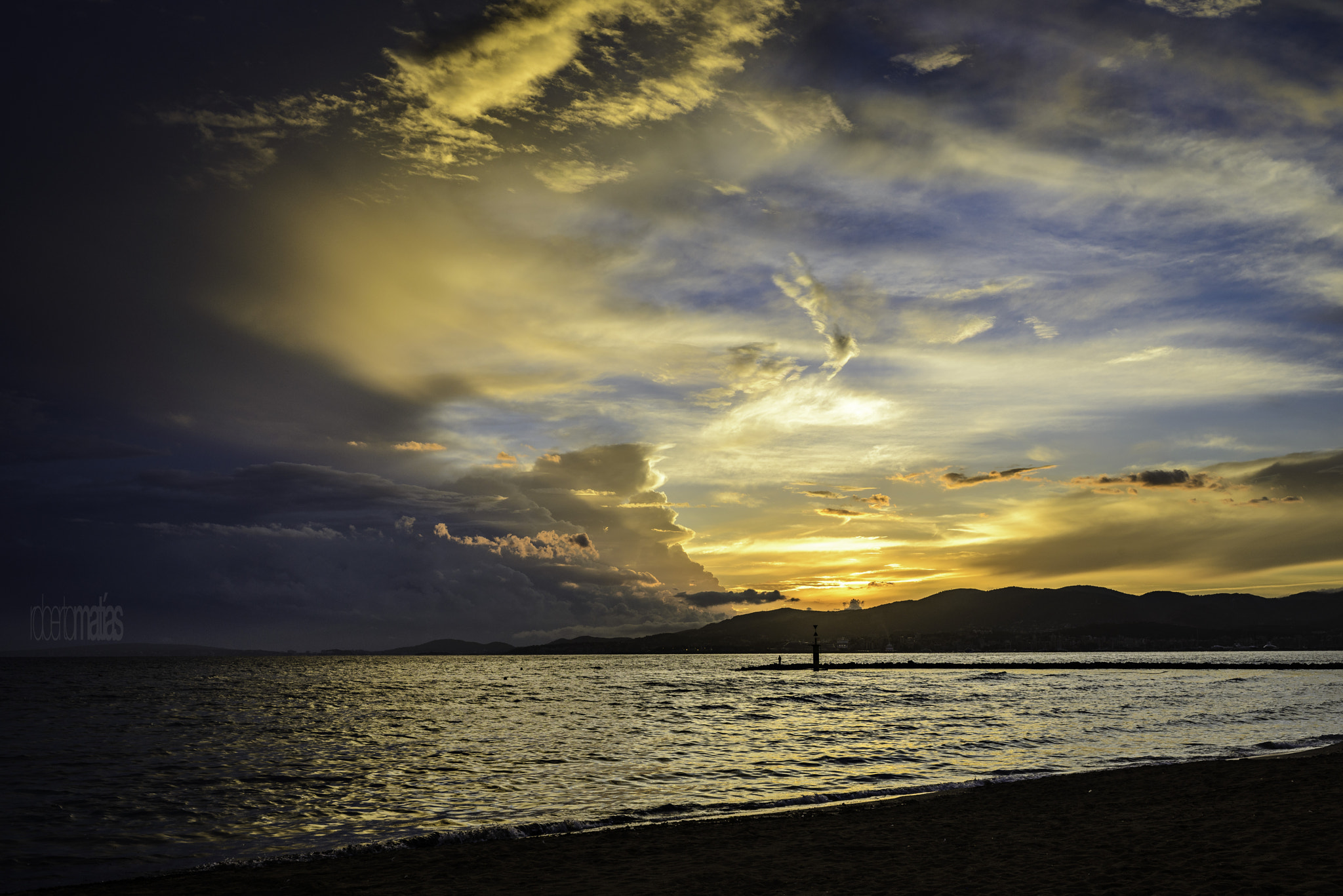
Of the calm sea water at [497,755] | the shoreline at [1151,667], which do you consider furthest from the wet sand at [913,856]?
the shoreline at [1151,667]

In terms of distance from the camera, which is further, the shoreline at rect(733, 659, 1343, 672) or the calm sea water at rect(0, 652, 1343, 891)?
the shoreline at rect(733, 659, 1343, 672)

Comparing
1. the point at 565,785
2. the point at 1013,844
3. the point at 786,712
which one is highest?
the point at 1013,844

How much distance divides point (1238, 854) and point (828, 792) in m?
12.6

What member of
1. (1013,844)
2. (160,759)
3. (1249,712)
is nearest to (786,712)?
(1249,712)

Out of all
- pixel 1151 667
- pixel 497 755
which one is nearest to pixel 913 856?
pixel 497 755

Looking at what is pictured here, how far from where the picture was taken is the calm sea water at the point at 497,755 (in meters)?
21.4

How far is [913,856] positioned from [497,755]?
24.4m

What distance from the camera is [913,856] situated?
1555 cm

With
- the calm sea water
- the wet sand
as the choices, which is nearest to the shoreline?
the calm sea water

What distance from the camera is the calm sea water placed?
21406 millimetres

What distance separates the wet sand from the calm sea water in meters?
3.46

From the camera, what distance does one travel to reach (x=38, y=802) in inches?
1000

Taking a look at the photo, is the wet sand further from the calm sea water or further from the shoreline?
the shoreline

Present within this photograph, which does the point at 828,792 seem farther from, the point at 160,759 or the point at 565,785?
the point at 160,759
